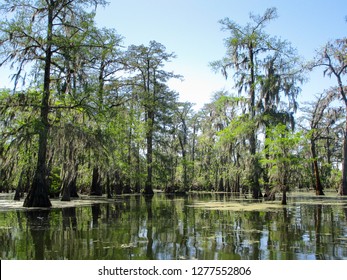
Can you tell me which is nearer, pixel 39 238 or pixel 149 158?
pixel 39 238

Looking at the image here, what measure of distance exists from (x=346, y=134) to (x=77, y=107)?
1714cm

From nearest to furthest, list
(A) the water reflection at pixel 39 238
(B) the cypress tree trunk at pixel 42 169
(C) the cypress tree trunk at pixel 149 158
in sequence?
1. (A) the water reflection at pixel 39 238
2. (B) the cypress tree trunk at pixel 42 169
3. (C) the cypress tree trunk at pixel 149 158

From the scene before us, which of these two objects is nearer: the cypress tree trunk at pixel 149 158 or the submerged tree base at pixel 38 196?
the submerged tree base at pixel 38 196

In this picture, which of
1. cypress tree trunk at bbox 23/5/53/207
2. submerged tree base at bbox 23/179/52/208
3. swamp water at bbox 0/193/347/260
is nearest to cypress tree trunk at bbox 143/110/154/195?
cypress tree trunk at bbox 23/5/53/207

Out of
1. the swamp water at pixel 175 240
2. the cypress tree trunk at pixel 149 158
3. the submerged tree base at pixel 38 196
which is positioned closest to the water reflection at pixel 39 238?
the swamp water at pixel 175 240

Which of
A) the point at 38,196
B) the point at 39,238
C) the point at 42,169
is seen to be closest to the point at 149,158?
the point at 42,169

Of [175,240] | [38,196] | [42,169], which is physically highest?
[42,169]

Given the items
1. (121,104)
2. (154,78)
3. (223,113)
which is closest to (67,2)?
(121,104)

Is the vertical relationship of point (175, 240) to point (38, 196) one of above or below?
below

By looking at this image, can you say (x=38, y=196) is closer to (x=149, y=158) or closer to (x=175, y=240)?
(x=175, y=240)

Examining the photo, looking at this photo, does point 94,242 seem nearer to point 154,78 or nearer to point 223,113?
point 154,78

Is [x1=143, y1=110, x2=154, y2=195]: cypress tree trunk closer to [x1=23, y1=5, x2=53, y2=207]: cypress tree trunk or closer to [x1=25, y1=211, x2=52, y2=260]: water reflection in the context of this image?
[x1=23, y1=5, x2=53, y2=207]: cypress tree trunk

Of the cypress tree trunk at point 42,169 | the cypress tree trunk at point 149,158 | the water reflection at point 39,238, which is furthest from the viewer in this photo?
the cypress tree trunk at point 149,158

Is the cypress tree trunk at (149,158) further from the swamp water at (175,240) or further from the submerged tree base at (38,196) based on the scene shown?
the swamp water at (175,240)
